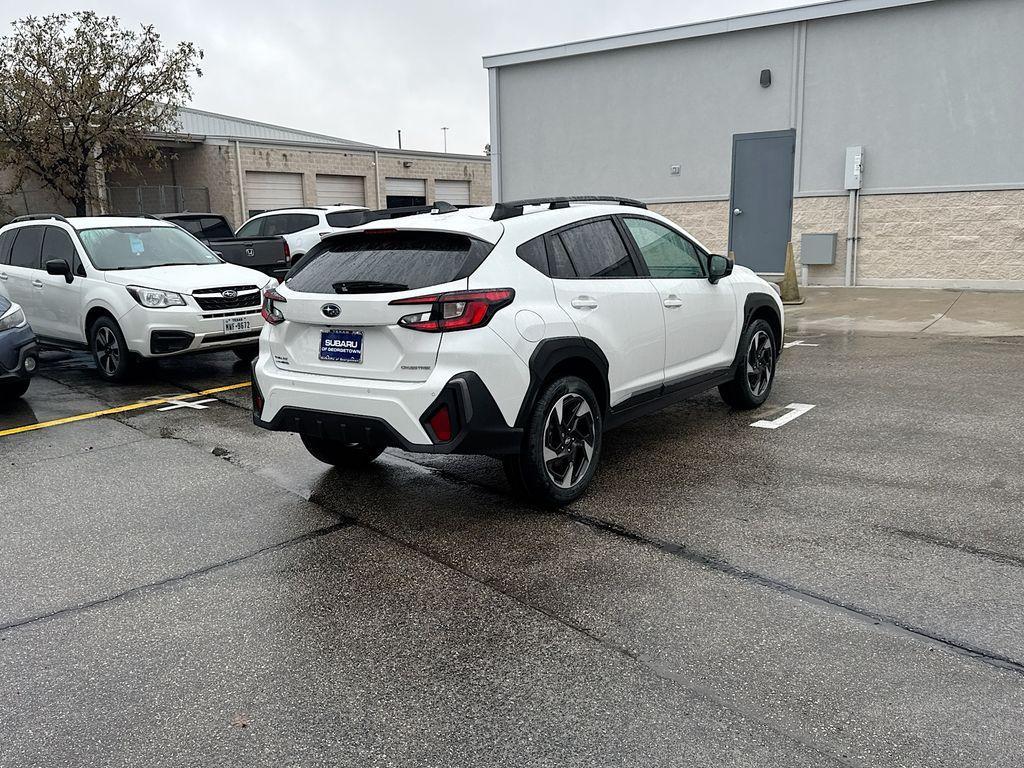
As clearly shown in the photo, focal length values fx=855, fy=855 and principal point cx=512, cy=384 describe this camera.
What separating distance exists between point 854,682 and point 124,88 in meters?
24.2

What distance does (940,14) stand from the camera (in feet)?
47.4

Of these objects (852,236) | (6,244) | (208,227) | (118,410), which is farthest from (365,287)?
(208,227)

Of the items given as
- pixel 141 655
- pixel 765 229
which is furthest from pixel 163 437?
pixel 765 229

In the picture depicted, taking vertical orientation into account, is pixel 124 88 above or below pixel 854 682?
above

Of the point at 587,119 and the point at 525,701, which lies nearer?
the point at 525,701

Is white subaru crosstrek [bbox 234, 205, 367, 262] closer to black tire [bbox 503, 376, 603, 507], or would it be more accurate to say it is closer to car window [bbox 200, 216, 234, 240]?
car window [bbox 200, 216, 234, 240]

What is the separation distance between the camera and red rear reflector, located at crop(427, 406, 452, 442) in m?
4.29

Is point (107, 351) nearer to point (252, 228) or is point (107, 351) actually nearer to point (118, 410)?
point (118, 410)

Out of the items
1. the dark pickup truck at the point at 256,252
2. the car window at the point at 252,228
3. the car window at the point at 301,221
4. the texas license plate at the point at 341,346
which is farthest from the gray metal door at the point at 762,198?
the texas license plate at the point at 341,346

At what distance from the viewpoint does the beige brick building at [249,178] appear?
2977cm

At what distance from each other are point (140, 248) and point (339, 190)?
82.5 ft

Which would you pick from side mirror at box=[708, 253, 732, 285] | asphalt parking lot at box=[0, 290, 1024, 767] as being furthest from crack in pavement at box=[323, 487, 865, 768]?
side mirror at box=[708, 253, 732, 285]

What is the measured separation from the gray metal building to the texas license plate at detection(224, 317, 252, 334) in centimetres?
1097

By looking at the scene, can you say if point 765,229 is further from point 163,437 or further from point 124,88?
point 124,88
